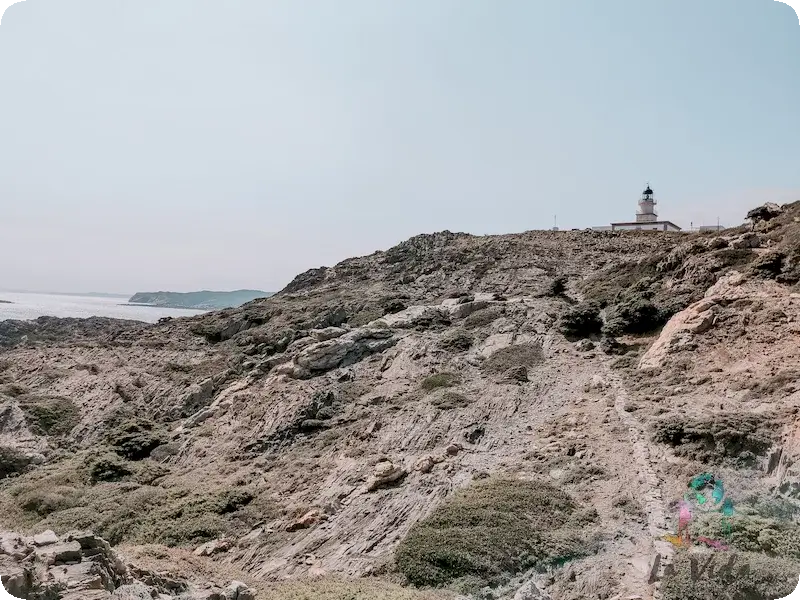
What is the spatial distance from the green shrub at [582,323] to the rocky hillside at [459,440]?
0.11 m

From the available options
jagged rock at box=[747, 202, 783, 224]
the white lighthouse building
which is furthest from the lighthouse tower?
jagged rock at box=[747, 202, 783, 224]

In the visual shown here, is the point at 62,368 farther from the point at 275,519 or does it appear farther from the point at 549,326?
the point at 549,326

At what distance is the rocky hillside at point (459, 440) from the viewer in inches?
352

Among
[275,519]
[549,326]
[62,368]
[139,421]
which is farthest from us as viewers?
[62,368]

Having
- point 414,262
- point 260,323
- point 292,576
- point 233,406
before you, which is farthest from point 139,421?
point 414,262

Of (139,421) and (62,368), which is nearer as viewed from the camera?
(139,421)

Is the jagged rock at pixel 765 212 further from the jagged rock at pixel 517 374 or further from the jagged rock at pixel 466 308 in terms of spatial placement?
the jagged rock at pixel 517 374

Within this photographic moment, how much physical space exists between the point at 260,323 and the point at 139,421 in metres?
12.3

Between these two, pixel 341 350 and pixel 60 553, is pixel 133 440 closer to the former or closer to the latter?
pixel 341 350

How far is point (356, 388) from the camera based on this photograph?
20812mm

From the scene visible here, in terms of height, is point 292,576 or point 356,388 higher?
point 356,388

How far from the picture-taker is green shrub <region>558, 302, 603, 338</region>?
23.1 m

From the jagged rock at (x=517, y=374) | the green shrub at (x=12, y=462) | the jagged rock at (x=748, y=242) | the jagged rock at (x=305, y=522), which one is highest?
the jagged rock at (x=748, y=242)

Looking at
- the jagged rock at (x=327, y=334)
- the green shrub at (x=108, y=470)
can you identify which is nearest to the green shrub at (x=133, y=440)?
the green shrub at (x=108, y=470)
